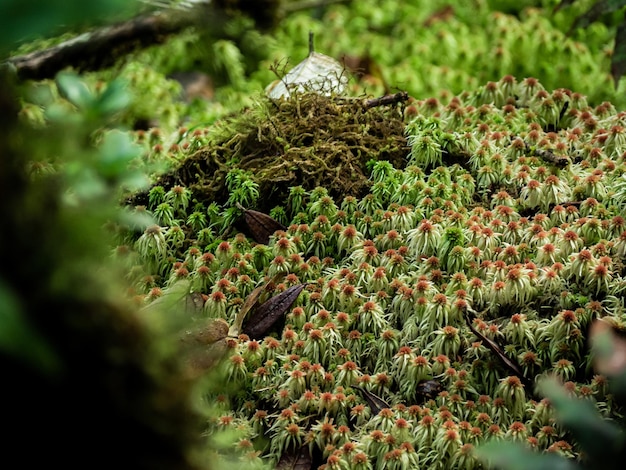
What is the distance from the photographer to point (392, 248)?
2037mm

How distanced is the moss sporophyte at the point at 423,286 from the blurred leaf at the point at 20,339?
0.88m

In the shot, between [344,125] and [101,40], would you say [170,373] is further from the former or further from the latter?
[101,40]

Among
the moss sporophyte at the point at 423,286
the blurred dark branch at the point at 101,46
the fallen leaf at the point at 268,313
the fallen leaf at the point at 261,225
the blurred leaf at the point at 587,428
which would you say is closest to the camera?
the blurred leaf at the point at 587,428

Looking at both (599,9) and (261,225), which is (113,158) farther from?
(599,9)

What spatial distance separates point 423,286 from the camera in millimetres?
1854

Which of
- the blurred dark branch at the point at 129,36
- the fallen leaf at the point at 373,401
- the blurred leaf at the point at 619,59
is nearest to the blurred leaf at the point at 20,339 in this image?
the fallen leaf at the point at 373,401

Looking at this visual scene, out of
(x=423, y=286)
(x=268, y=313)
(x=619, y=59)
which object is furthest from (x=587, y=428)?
(x=619, y=59)

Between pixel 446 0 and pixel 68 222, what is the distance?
13.5 ft

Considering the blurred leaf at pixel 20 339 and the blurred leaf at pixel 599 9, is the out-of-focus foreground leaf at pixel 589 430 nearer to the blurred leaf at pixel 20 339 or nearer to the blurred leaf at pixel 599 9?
the blurred leaf at pixel 20 339

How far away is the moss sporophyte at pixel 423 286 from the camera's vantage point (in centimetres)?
163

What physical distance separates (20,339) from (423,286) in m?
1.29

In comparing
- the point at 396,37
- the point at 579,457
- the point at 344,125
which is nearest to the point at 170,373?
the point at 579,457

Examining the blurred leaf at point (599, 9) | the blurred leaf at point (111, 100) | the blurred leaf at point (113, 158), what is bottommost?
the blurred leaf at point (599, 9)

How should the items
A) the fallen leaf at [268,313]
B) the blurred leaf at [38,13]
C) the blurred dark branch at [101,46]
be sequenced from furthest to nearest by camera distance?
1. the blurred dark branch at [101,46]
2. the fallen leaf at [268,313]
3. the blurred leaf at [38,13]
